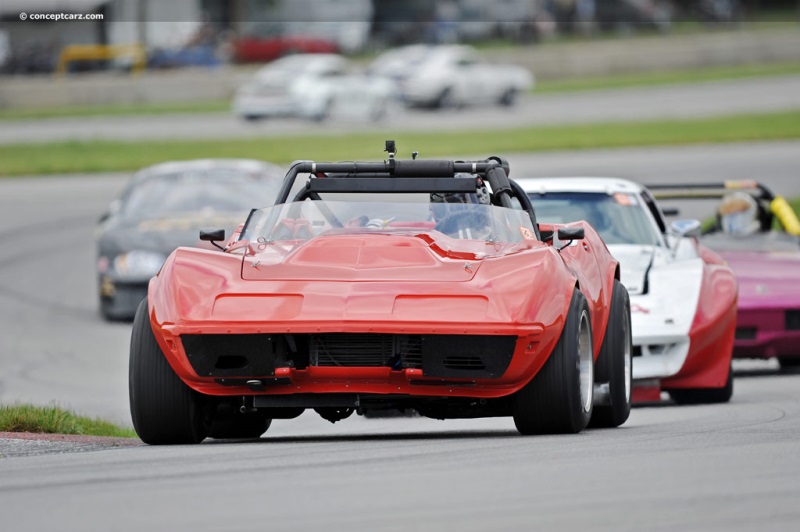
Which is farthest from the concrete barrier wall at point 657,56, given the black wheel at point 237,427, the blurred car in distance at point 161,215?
the black wheel at point 237,427

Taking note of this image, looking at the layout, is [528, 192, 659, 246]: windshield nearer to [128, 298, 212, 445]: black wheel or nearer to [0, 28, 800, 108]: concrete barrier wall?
[128, 298, 212, 445]: black wheel

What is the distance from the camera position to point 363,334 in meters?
6.99

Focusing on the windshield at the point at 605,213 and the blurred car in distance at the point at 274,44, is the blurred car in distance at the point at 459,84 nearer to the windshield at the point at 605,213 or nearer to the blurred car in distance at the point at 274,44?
the blurred car in distance at the point at 274,44

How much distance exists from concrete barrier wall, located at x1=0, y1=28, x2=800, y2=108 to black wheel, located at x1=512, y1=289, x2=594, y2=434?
40.3 meters

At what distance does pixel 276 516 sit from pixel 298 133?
3155cm

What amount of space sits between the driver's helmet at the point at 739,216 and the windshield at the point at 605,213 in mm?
3028

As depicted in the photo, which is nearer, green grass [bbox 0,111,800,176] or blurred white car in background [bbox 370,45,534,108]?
green grass [bbox 0,111,800,176]

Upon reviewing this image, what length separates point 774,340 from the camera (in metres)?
12.3

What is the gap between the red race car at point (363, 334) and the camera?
6957 mm

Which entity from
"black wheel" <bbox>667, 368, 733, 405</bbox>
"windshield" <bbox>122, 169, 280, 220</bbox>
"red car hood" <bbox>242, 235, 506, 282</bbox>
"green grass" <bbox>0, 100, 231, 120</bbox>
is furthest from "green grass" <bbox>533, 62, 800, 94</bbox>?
"red car hood" <bbox>242, 235, 506, 282</bbox>

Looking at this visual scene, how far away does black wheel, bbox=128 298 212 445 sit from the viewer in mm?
7262

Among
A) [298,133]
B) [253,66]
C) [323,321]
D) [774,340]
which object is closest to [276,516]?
[323,321]

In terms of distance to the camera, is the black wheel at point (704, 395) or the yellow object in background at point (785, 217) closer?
the black wheel at point (704, 395)

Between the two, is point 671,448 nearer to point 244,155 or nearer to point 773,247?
point 773,247
